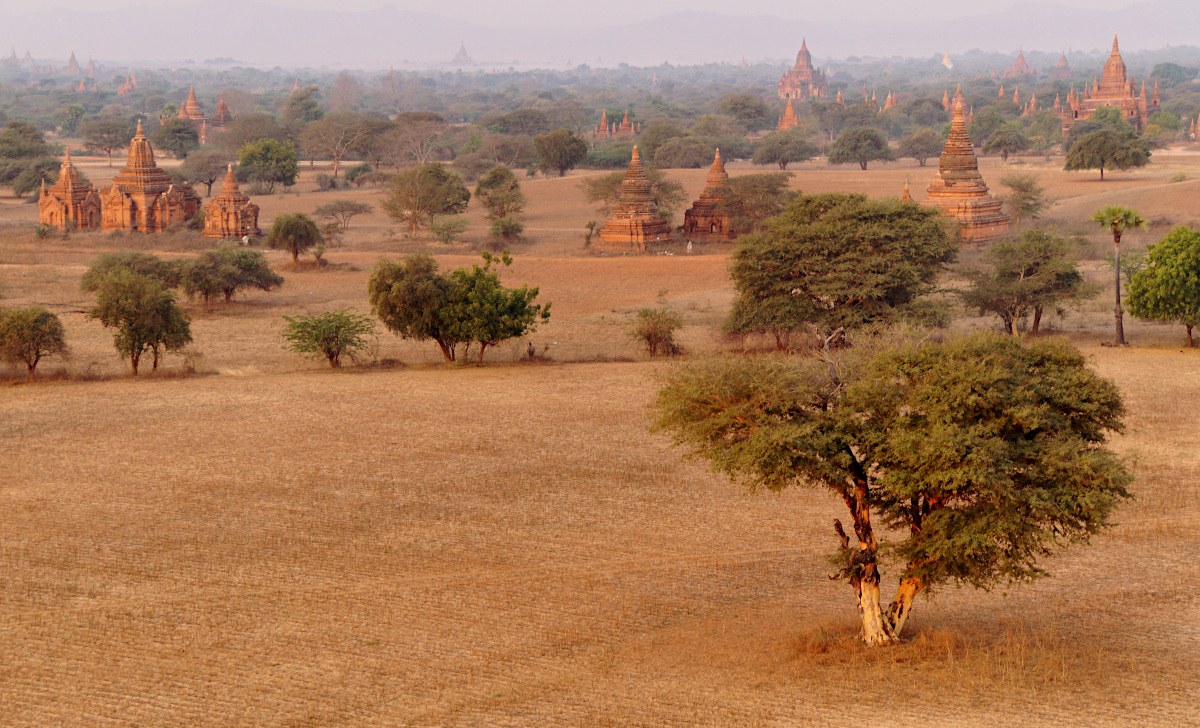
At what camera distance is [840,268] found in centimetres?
3284

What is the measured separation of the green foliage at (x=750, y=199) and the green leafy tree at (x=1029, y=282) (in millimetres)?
19460

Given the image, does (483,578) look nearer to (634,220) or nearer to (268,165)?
(634,220)

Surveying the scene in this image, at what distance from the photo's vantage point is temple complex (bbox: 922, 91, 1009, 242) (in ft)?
171

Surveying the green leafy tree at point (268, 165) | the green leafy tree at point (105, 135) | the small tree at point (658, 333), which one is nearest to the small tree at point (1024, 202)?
the small tree at point (658, 333)

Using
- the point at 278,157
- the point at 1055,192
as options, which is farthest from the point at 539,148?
the point at 1055,192

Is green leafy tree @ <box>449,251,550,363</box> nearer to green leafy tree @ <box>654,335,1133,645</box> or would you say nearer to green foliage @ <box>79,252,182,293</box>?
green foliage @ <box>79,252,182,293</box>

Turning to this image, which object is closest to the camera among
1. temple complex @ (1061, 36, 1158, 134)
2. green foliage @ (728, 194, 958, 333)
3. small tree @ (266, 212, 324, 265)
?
green foliage @ (728, 194, 958, 333)

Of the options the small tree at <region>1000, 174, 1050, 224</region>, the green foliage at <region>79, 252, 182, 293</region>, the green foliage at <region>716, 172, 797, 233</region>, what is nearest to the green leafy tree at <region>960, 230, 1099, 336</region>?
the green foliage at <region>716, 172, 797, 233</region>

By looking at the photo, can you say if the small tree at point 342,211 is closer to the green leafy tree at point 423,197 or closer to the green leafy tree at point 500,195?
the green leafy tree at point 423,197

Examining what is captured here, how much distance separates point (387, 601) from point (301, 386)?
13.5 metres

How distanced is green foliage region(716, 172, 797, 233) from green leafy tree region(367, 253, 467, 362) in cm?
2524

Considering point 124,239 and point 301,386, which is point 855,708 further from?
point 124,239

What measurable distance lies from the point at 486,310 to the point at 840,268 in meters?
9.51

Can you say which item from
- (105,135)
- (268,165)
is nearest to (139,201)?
(268,165)
